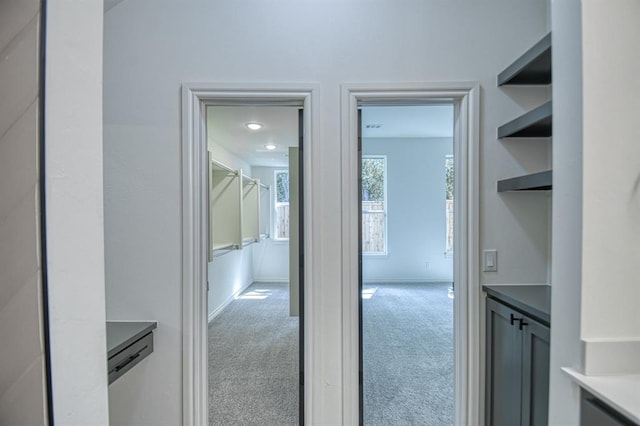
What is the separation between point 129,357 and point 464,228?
1.82m

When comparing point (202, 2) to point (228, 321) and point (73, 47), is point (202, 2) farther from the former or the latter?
point (228, 321)

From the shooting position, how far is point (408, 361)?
8.92ft

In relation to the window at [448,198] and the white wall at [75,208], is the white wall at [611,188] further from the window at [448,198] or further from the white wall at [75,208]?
the window at [448,198]

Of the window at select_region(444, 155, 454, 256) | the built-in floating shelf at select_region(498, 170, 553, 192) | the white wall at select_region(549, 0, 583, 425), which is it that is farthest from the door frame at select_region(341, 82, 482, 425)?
the window at select_region(444, 155, 454, 256)

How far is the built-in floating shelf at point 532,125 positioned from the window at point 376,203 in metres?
3.75

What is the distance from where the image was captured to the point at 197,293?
1.69 m

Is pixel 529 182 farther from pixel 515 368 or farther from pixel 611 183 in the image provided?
pixel 515 368

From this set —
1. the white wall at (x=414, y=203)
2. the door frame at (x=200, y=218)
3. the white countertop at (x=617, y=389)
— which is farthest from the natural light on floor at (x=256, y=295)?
the white countertop at (x=617, y=389)

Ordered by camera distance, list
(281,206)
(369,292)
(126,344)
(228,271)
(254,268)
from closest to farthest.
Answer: (126,344) → (228,271) → (369,292) → (254,268) → (281,206)

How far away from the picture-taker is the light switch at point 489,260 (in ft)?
5.65

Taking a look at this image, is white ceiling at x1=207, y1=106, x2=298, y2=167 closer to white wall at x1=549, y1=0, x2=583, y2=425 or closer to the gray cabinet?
white wall at x1=549, y1=0, x2=583, y2=425

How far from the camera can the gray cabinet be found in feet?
4.28

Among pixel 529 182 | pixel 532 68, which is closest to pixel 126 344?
pixel 529 182

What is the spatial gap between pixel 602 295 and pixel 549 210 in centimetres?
90
